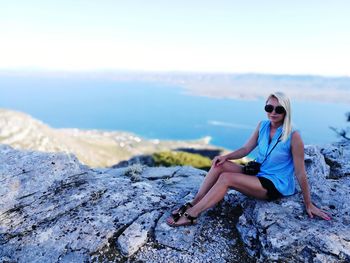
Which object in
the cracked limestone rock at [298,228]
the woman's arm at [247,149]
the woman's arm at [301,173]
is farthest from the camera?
the woman's arm at [247,149]

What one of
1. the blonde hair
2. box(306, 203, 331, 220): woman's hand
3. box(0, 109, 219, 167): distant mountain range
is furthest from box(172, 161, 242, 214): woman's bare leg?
box(0, 109, 219, 167): distant mountain range

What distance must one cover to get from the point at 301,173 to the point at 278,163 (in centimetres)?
56

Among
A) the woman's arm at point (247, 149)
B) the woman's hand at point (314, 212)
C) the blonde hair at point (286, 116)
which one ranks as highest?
the blonde hair at point (286, 116)

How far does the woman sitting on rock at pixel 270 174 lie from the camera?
693 centimetres

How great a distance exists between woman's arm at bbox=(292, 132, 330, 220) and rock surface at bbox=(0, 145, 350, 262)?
202 millimetres

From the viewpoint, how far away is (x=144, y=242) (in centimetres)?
680

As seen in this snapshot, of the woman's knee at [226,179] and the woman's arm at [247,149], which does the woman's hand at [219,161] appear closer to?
the woman's arm at [247,149]

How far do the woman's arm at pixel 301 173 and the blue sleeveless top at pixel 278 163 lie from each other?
0.49 ft

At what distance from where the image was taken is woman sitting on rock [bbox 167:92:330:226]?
6.93 metres

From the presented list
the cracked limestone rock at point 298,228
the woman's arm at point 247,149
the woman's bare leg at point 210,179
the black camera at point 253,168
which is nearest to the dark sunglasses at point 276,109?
the woman's arm at point 247,149

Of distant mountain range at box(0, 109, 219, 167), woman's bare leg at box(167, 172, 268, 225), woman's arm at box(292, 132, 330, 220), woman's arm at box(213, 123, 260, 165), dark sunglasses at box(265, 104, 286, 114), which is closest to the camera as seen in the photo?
woman's arm at box(292, 132, 330, 220)

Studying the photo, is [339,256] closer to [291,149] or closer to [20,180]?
[291,149]

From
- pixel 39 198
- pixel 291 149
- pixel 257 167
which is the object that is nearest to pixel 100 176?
pixel 39 198

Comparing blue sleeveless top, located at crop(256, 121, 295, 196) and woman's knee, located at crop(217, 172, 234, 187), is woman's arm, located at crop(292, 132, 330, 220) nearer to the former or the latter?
blue sleeveless top, located at crop(256, 121, 295, 196)
